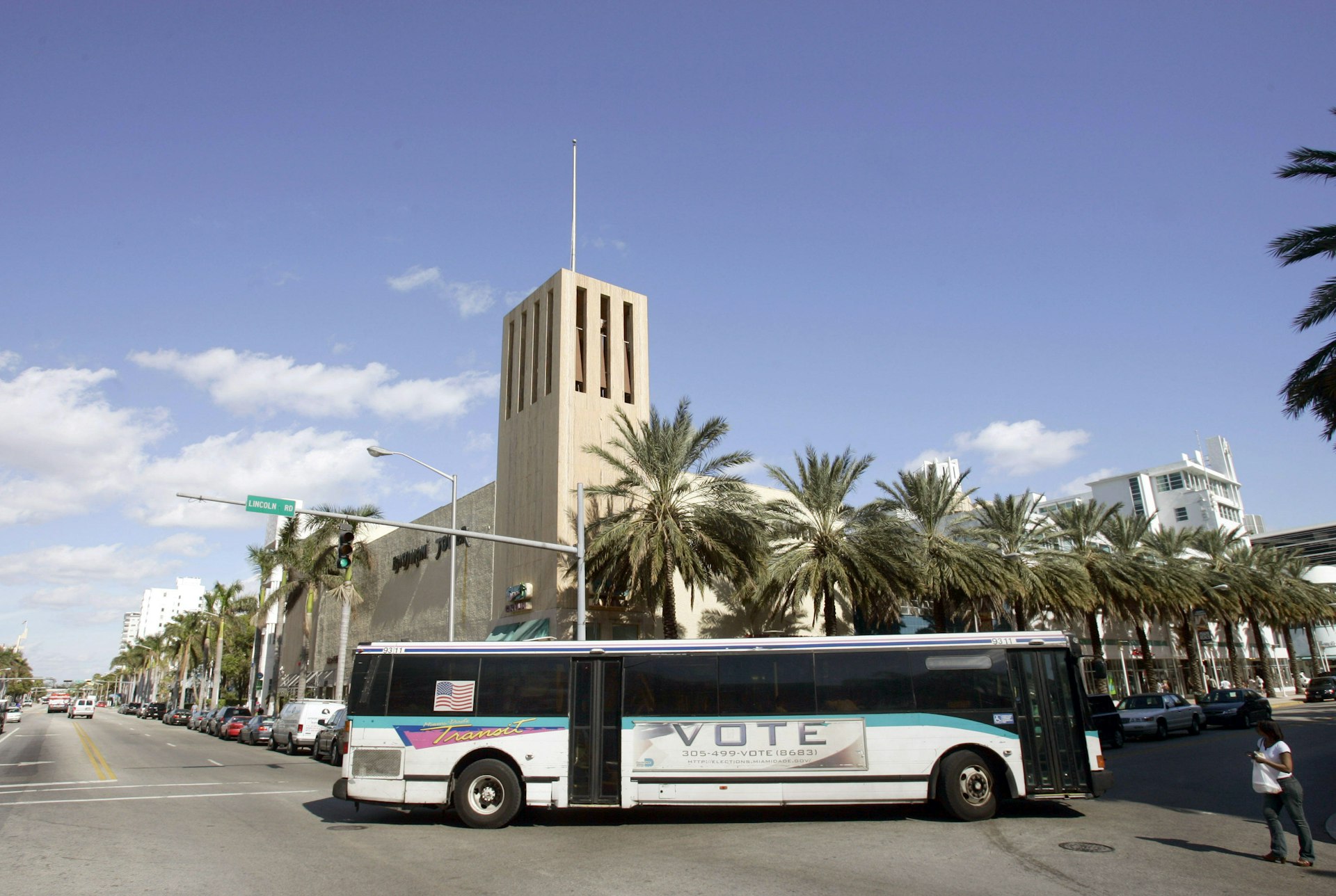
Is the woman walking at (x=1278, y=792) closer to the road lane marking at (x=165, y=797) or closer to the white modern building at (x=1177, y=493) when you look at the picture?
the road lane marking at (x=165, y=797)

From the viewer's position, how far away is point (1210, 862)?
9.19m

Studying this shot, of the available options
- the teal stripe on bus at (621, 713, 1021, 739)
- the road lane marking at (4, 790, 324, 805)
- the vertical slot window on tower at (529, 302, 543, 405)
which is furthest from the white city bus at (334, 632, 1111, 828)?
the vertical slot window on tower at (529, 302, 543, 405)

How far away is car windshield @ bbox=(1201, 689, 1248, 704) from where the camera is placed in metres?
34.3

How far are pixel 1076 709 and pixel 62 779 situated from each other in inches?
835

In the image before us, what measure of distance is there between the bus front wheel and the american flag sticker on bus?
828mm

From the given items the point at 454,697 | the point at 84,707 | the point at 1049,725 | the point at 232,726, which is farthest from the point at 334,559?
the point at 84,707

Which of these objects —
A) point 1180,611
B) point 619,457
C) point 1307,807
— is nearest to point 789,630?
point 619,457

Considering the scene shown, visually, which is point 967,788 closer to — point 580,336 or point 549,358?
point 549,358

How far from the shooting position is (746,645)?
12.7 m

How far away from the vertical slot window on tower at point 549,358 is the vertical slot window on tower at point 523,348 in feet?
5.21

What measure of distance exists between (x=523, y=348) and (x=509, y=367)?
1136 millimetres

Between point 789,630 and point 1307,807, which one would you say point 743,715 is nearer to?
point 1307,807

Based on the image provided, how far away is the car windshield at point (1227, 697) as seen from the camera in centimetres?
3428

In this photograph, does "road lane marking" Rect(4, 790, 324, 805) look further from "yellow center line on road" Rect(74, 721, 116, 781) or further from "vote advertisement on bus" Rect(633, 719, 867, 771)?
"vote advertisement on bus" Rect(633, 719, 867, 771)
